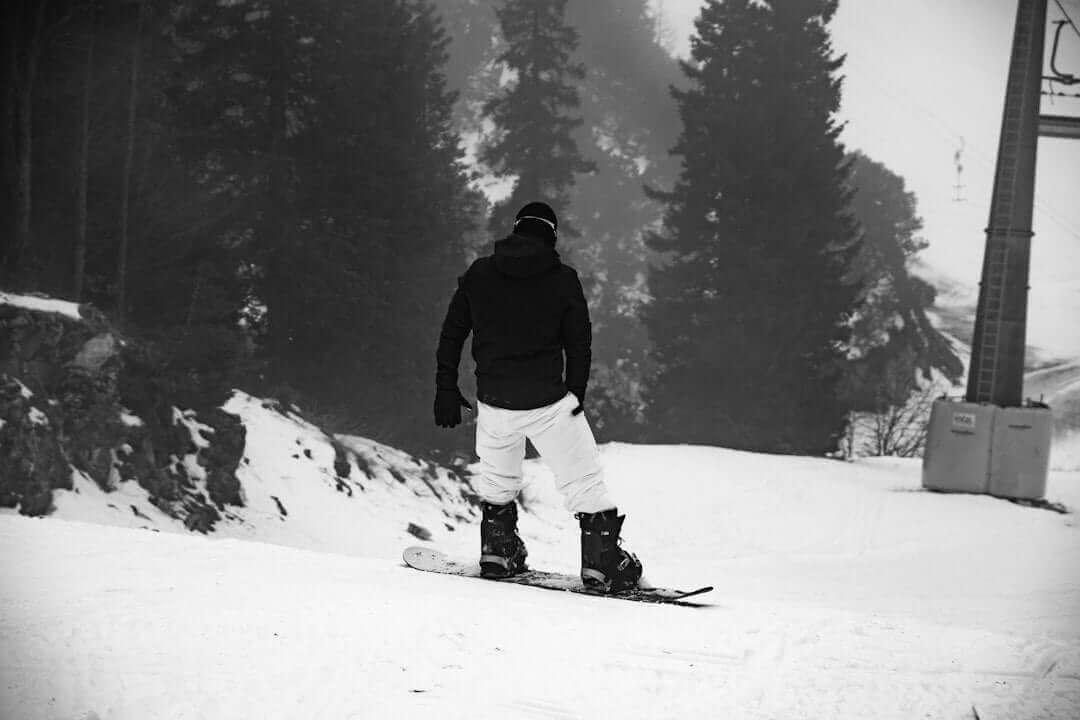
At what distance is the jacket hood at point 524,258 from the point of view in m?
5.02

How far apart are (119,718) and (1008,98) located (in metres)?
16.3

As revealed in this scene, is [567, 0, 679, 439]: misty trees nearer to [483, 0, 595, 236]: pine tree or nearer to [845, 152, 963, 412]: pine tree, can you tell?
[845, 152, 963, 412]: pine tree

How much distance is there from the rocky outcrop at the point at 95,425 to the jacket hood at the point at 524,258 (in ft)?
16.6

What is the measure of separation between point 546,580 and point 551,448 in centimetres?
78

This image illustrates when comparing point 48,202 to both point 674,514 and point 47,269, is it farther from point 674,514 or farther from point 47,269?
point 674,514

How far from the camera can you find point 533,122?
88.2 ft

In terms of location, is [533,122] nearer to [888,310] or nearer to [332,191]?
[332,191]

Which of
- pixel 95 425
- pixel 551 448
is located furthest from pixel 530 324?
pixel 95 425

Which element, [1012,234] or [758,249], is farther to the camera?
[758,249]

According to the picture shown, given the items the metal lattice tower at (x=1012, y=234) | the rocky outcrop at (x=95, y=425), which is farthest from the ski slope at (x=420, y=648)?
the metal lattice tower at (x=1012, y=234)

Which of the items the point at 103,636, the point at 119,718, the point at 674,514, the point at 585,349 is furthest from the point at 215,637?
the point at 674,514

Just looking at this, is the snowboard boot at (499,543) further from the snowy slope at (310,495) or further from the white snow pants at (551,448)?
the snowy slope at (310,495)

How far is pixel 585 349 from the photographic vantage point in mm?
5066

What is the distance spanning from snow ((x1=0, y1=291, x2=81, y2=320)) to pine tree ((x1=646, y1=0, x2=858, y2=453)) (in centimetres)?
1850
